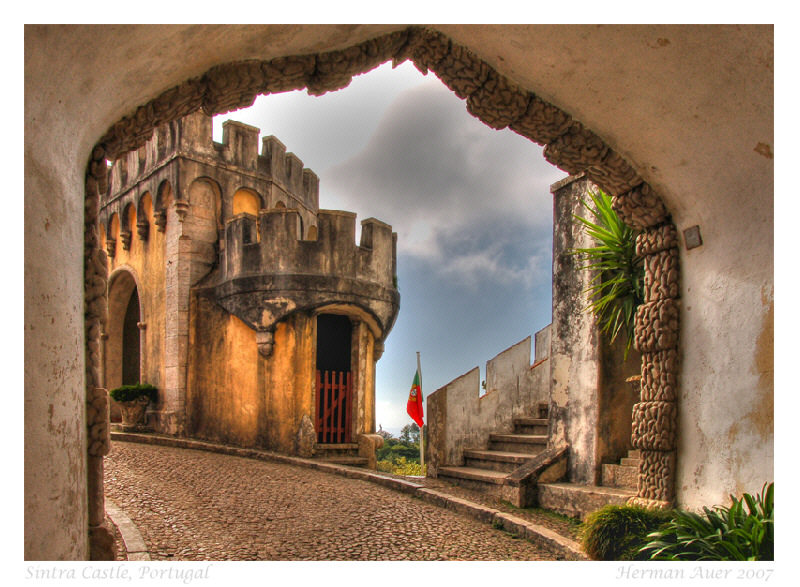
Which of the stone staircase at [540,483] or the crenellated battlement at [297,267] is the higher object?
the crenellated battlement at [297,267]

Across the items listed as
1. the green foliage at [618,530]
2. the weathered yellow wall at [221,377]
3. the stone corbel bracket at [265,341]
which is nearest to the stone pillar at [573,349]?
the green foliage at [618,530]

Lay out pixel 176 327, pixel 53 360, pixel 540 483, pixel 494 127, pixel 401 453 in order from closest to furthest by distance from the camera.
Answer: pixel 53 360 → pixel 494 127 → pixel 540 483 → pixel 176 327 → pixel 401 453

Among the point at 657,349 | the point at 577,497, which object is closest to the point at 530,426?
the point at 577,497

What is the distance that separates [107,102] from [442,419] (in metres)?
6.14

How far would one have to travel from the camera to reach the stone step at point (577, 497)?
18.1 feet

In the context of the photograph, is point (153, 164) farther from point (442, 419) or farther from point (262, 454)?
point (442, 419)

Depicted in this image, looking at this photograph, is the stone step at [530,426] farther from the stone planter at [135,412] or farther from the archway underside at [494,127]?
the stone planter at [135,412]

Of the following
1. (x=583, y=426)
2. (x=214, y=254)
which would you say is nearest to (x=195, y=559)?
(x=583, y=426)

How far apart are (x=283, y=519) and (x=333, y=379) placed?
5628mm

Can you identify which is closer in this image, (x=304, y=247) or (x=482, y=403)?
(x=482, y=403)

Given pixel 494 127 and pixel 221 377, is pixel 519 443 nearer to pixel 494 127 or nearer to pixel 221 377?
pixel 494 127

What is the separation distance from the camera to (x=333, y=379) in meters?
11.4

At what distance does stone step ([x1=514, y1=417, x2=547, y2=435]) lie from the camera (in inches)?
328

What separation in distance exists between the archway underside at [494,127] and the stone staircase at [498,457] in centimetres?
266
